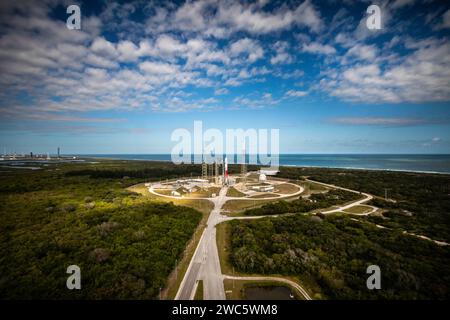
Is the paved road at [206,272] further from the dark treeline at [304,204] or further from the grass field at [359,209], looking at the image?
the grass field at [359,209]

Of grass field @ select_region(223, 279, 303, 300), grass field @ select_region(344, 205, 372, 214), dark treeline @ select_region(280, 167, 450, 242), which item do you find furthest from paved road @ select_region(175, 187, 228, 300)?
dark treeline @ select_region(280, 167, 450, 242)

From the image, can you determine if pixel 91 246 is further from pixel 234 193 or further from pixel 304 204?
pixel 304 204

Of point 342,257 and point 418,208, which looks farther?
point 418,208

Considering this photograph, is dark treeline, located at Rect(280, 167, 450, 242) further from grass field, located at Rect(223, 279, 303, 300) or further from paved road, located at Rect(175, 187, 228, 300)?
paved road, located at Rect(175, 187, 228, 300)

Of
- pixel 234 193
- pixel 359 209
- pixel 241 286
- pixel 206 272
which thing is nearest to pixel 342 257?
pixel 241 286
